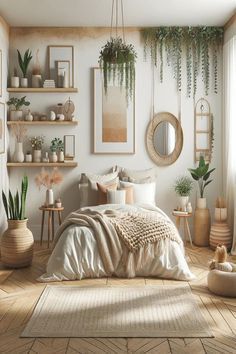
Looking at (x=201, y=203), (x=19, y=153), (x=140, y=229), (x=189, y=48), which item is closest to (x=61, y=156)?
(x=19, y=153)

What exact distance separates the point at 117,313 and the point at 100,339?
50 cm

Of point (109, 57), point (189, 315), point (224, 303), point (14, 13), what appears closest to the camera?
point (189, 315)

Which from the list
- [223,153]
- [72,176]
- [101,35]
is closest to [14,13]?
[101,35]

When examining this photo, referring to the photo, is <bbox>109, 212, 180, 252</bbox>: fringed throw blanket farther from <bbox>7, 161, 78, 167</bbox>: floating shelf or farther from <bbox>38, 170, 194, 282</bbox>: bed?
<bbox>7, 161, 78, 167</bbox>: floating shelf

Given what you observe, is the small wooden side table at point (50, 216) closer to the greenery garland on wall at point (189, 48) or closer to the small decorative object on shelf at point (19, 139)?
the small decorative object on shelf at point (19, 139)

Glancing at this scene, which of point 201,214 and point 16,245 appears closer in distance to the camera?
point 16,245

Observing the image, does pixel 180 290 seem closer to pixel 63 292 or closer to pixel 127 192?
pixel 63 292

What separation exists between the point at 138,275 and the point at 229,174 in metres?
2.12

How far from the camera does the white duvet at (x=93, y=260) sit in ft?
15.8

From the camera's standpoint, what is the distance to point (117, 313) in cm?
384

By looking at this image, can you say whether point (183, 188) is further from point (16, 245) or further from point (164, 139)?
point (16, 245)

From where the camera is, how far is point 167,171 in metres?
6.91

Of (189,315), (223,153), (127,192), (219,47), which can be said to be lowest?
(189,315)

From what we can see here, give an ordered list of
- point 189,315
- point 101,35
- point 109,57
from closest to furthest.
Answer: point 189,315 < point 109,57 < point 101,35
